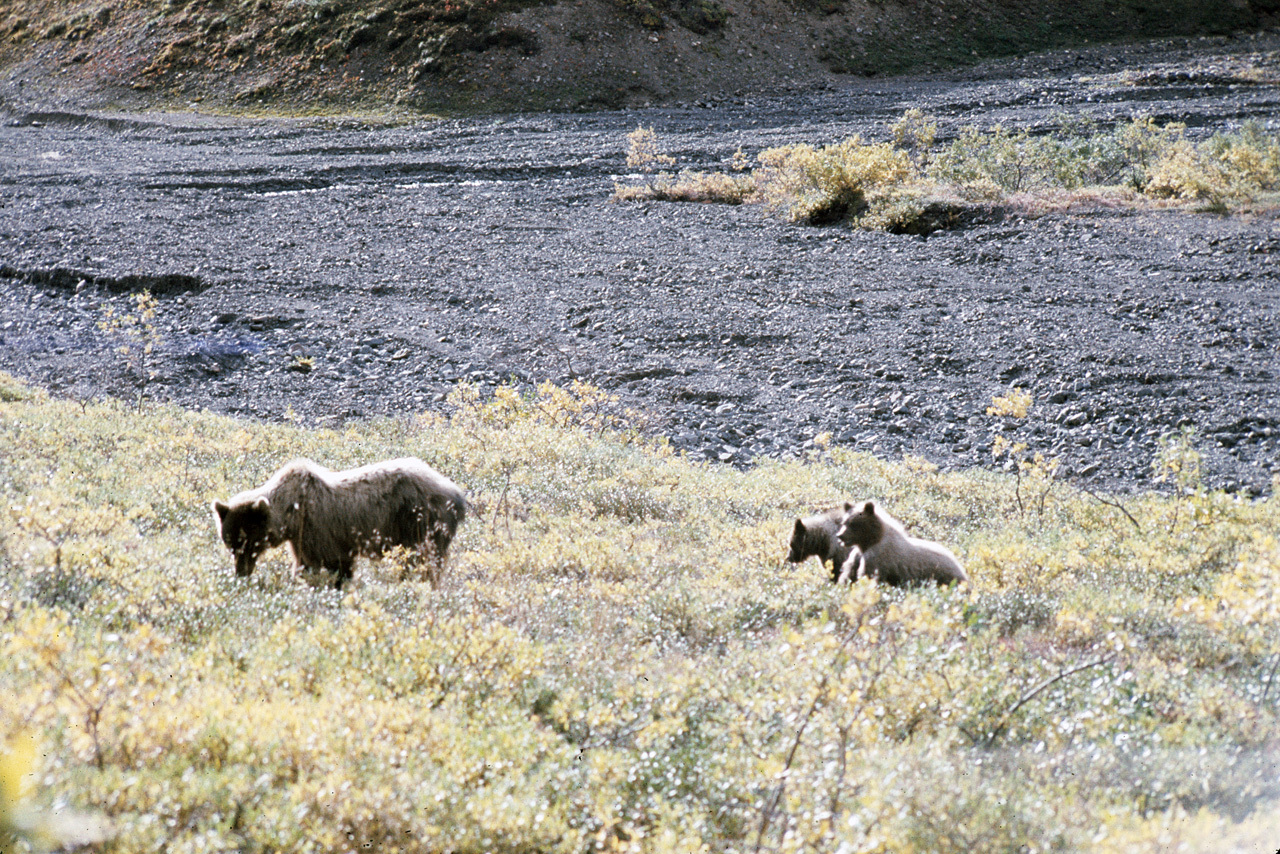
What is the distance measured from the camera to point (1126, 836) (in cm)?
301

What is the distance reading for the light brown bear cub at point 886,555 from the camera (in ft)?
23.4

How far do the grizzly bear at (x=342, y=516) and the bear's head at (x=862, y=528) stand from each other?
2.81m

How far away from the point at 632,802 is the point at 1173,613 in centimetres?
404

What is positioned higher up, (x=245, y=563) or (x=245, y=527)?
(x=245, y=527)

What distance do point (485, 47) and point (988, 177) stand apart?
2624 centimetres

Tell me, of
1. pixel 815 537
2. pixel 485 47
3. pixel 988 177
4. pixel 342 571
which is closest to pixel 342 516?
pixel 342 571

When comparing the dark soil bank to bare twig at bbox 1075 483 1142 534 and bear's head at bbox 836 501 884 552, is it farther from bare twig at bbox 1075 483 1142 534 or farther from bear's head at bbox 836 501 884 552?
bear's head at bbox 836 501 884 552

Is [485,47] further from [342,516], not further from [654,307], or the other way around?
[342,516]

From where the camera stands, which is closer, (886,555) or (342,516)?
(342,516)

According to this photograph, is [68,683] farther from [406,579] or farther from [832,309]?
[832,309]

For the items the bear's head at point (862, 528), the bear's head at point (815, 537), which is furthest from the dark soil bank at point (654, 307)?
the bear's head at point (862, 528)

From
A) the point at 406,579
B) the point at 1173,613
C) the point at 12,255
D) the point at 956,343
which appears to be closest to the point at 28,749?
the point at 406,579

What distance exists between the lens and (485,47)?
42.2 metres

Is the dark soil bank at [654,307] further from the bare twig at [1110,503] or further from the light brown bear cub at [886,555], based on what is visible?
the light brown bear cub at [886,555]
